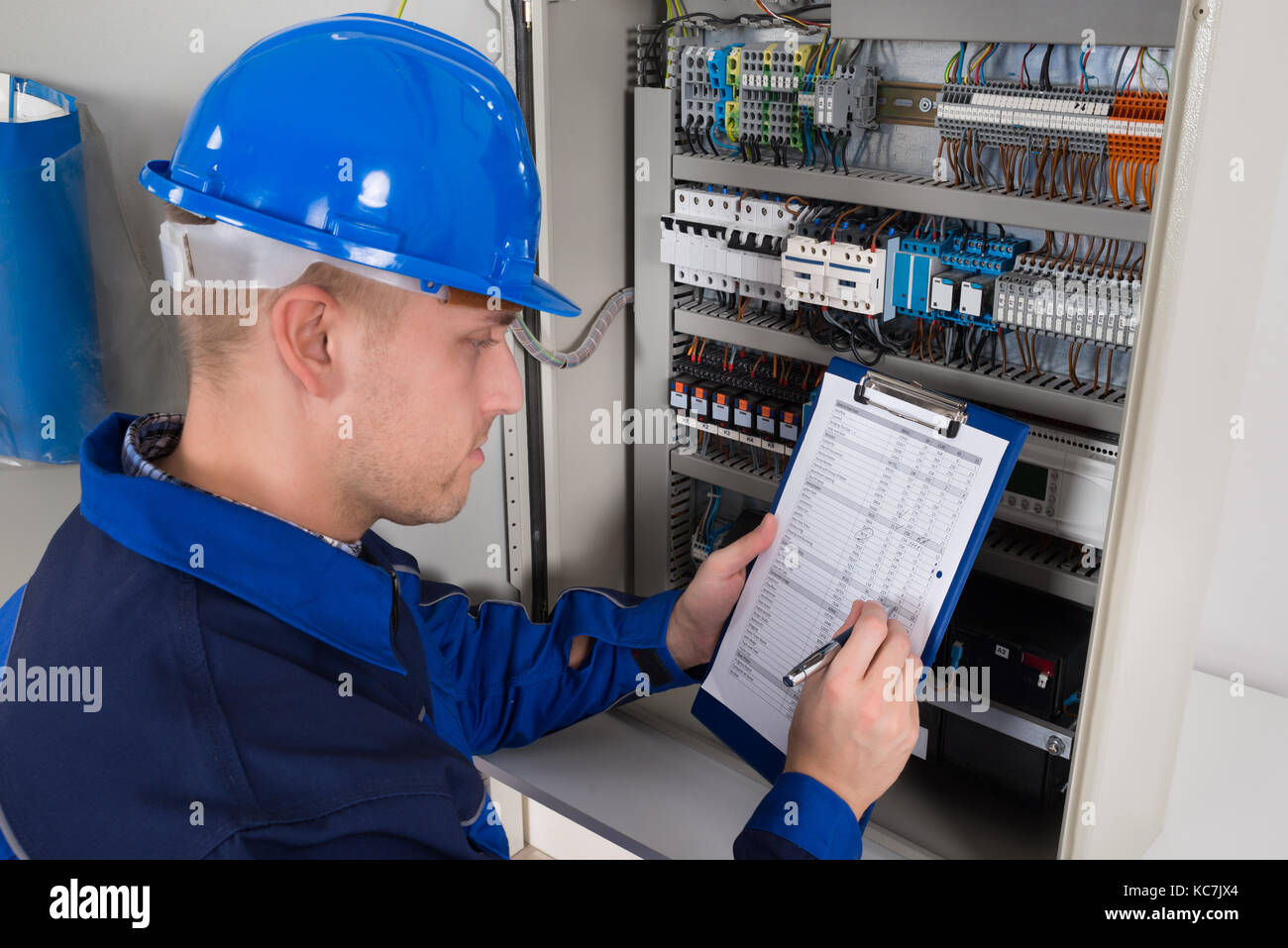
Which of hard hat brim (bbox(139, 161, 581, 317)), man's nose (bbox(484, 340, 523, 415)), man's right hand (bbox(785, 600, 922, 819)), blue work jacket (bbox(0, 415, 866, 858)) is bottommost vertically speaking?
man's right hand (bbox(785, 600, 922, 819))

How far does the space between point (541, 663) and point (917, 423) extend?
0.56 meters

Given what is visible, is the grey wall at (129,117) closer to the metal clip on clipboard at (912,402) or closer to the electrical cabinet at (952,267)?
the electrical cabinet at (952,267)

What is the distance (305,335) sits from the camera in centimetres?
96

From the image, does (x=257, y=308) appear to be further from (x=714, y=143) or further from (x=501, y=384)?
(x=714, y=143)

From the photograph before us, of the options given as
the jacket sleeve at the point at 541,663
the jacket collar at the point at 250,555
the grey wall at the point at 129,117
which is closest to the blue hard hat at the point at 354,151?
the jacket collar at the point at 250,555

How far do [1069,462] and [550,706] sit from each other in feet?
2.32

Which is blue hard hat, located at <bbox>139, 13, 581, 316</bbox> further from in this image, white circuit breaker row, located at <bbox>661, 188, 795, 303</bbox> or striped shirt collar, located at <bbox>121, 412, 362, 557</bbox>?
white circuit breaker row, located at <bbox>661, 188, 795, 303</bbox>

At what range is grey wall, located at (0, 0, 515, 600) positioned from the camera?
1390 mm

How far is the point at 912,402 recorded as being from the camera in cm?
126

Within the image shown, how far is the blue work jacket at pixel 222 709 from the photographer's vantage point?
811 millimetres

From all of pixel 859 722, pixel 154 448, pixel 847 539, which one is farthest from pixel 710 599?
pixel 154 448

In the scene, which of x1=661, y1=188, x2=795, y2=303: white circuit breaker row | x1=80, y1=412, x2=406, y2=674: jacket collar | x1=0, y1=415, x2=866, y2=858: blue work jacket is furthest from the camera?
x1=661, y1=188, x2=795, y2=303: white circuit breaker row

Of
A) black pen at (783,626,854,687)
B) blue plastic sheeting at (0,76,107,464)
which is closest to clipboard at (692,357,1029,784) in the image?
black pen at (783,626,854,687)

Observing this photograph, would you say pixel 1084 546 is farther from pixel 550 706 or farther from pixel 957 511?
pixel 550 706
